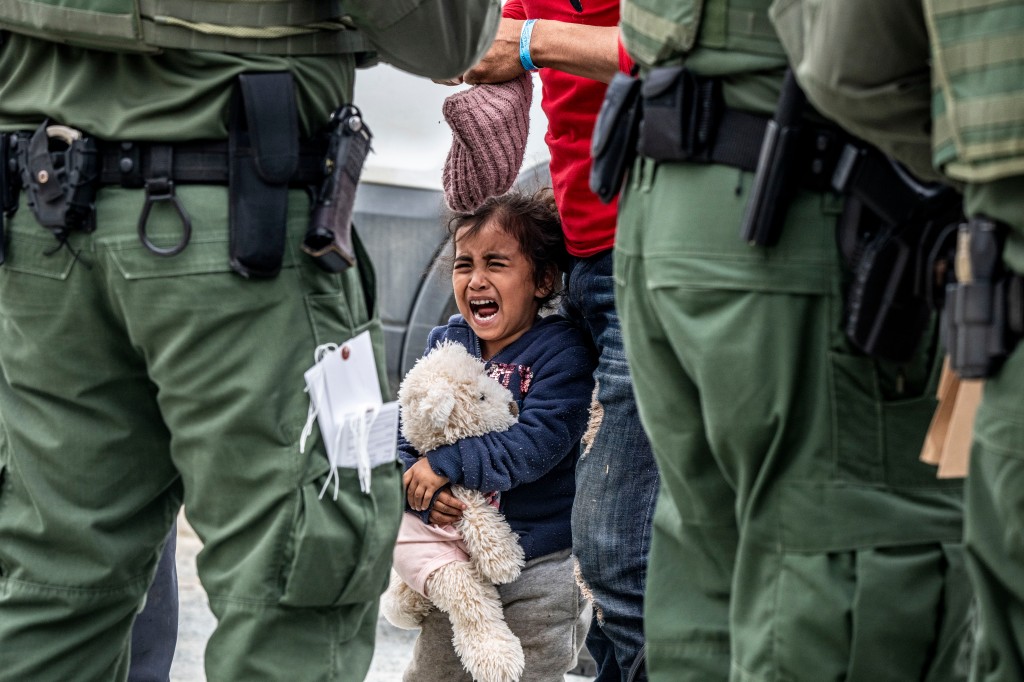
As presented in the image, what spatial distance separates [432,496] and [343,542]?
0.90 metres

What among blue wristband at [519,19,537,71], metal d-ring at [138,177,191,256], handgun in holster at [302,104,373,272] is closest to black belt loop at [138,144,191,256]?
metal d-ring at [138,177,191,256]

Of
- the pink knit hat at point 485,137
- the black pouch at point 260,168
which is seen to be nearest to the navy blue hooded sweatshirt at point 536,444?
the pink knit hat at point 485,137

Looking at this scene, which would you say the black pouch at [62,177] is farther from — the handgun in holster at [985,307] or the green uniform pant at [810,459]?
the handgun in holster at [985,307]

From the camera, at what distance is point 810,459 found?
5.42 ft

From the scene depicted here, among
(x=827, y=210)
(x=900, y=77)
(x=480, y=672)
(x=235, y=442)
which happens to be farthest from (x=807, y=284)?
(x=480, y=672)

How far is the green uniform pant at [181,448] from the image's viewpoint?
74.5 inches

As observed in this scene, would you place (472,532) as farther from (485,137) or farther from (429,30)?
(429,30)

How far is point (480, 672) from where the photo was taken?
2.71 meters

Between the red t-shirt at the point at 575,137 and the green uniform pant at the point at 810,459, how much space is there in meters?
0.85

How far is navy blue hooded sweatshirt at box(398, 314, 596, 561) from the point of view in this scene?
279 centimetres

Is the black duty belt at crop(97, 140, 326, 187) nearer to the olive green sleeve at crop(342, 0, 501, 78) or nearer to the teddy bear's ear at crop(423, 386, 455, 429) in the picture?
the olive green sleeve at crop(342, 0, 501, 78)

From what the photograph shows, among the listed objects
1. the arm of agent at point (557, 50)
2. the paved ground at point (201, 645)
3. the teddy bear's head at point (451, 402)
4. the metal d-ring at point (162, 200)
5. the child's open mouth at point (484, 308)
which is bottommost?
the paved ground at point (201, 645)

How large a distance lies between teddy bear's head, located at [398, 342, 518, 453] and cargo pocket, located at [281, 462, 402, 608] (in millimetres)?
740

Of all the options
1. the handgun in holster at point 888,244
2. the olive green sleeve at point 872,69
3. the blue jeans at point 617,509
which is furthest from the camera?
the blue jeans at point 617,509
